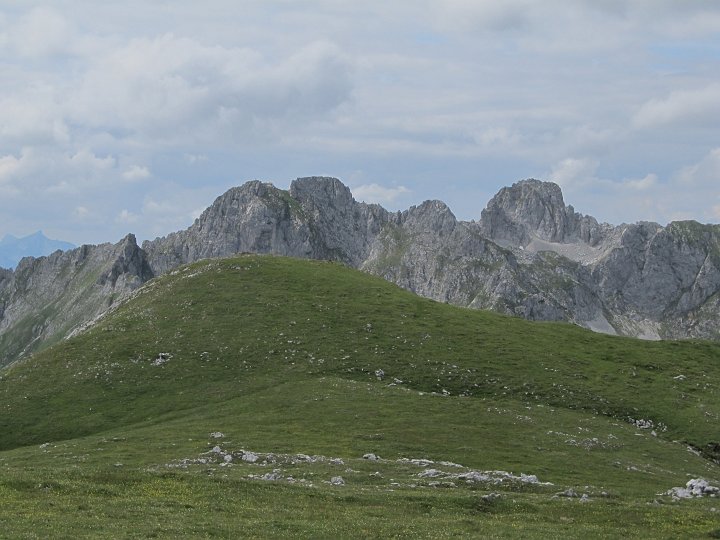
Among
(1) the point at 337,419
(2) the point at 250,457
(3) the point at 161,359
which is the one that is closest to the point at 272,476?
(2) the point at 250,457

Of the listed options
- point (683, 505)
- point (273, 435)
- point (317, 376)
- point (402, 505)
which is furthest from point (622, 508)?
point (317, 376)

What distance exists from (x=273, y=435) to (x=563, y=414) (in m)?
30.1

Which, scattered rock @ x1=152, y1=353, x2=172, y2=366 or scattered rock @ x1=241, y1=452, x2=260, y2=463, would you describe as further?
scattered rock @ x1=152, y1=353, x2=172, y2=366

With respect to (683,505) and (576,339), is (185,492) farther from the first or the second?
(576,339)

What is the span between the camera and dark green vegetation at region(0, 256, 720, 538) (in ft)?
122

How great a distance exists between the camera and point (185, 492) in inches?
1559

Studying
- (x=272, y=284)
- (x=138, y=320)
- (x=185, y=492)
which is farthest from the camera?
(x=272, y=284)

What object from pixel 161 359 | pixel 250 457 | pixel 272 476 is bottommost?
pixel 272 476

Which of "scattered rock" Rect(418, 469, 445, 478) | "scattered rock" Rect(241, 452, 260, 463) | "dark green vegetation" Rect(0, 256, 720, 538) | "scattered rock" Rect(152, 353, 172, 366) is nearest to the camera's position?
"dark green vegetation" Rect(0, 256, 720, 538)

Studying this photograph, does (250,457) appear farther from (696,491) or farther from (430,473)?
(696,491)

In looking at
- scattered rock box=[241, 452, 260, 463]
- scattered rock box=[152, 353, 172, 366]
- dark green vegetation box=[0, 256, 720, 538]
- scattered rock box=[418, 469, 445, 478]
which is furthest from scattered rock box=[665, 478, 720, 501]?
scattered rock box=[152, 353, 172, 366]

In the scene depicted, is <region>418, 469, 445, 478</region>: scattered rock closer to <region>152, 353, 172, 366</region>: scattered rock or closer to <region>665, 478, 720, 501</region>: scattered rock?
<region>665, 478, 720, 501</region>: scattered rock

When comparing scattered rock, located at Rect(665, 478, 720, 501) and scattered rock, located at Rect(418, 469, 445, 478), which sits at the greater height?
scattered rock, located at Rect(418, 469, 445, 478)

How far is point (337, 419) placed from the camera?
6975 centimetres
